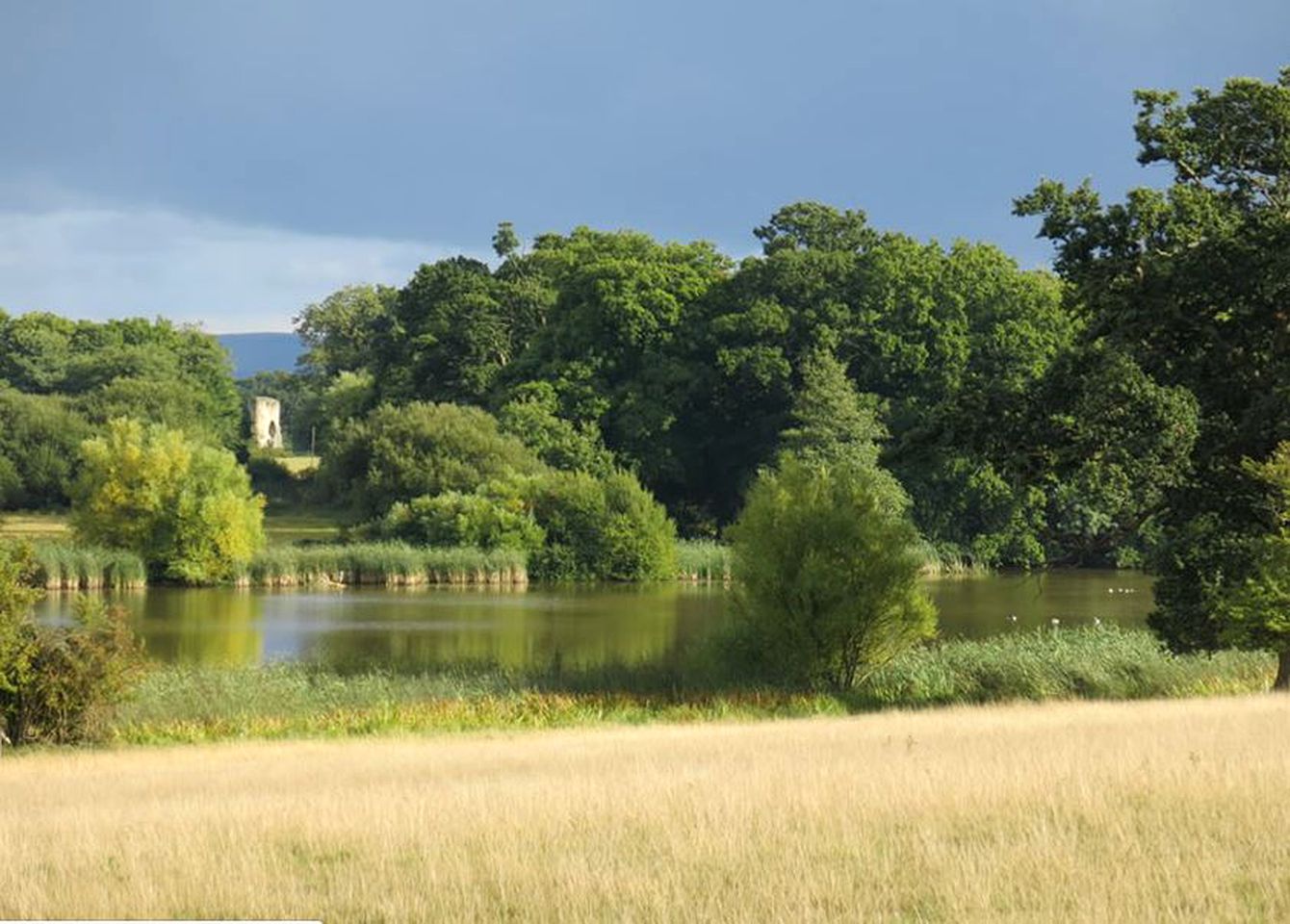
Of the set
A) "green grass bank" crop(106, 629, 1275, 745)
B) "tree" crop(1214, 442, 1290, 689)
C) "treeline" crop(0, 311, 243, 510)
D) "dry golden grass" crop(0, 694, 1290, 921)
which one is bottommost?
"green grass bank" crop(106, 629, 1275, 745)

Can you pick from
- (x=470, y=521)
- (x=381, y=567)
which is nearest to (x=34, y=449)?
(x=470, y=521)

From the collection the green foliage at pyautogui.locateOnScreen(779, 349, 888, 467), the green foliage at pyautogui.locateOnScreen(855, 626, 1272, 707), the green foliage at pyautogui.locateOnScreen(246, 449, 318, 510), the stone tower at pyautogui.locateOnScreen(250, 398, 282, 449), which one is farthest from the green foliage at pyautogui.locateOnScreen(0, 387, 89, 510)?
the green foliage at pyautogui.locateOnScreen(855, 626, 1272, 707)

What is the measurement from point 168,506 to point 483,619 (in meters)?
20.8

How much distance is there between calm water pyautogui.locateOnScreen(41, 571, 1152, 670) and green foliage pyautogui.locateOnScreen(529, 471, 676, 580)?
13.8 feet

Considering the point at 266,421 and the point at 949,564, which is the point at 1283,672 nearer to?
the point at 949,564

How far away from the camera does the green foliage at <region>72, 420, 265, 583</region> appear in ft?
196

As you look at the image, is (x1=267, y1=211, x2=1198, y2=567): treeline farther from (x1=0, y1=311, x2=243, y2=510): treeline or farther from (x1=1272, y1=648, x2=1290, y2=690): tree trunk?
(x1=1272, y1=648, x2=1290, y2=690): tree trunk

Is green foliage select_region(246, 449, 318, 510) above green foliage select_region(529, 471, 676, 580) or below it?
above

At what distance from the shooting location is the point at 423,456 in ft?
234

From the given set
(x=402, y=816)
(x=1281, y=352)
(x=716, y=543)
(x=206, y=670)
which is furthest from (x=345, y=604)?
(x=402, y=816)

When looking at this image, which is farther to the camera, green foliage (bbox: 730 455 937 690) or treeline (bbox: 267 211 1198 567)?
treeline (bbox: 267 211 1198 567)

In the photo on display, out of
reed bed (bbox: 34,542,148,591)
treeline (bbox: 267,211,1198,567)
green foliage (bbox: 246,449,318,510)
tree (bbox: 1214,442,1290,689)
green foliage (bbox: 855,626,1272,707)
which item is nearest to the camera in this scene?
tree (bbox: 1214,442,1290,689)

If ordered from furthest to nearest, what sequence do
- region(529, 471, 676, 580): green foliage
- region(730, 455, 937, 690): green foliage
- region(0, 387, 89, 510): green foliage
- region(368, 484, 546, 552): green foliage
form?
region(0, 387, 89, 510): green foliage
region(529, 471, 676, 580): green foliage
region(368, 484, 546, 552): green foliage
region(730, 455, 937, 690): green foliage

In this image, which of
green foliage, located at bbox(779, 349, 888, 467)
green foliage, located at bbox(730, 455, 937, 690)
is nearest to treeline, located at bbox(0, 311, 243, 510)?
green foliage, located at bbox(779, 349, 888, 467)
